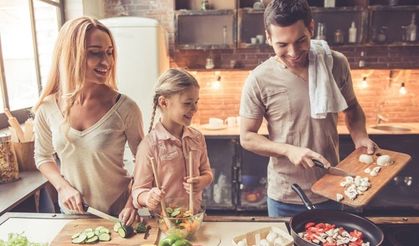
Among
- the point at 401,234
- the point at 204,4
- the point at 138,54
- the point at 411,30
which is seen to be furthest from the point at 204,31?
the point at 401,234

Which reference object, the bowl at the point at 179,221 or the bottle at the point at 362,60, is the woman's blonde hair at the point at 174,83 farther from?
the bottle at the point at 362,60

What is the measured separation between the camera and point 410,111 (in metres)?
3.94

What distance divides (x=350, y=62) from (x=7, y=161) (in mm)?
3396

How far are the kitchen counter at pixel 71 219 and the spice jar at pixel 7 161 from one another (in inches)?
29.3

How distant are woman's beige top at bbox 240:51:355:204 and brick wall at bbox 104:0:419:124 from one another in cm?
228

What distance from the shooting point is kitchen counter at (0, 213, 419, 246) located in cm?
122

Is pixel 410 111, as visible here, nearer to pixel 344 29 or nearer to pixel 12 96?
pixel 344 29

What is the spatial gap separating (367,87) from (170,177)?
3.23m

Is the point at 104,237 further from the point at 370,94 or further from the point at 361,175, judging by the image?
the point at 370,94

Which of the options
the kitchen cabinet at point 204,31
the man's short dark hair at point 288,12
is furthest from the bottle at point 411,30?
the man's short dark hair at point 288,12

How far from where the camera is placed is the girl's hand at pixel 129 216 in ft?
4.16

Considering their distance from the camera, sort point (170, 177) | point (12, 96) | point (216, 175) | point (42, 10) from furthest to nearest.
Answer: point (216, 175), point (42, 10), point (12, 96), point (170, 177)

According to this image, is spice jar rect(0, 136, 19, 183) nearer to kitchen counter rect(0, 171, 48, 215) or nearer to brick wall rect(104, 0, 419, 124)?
kitchen counter rect(0, 171, 48, 215)

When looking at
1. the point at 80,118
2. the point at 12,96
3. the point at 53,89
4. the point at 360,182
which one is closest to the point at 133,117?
the point at 80,118
